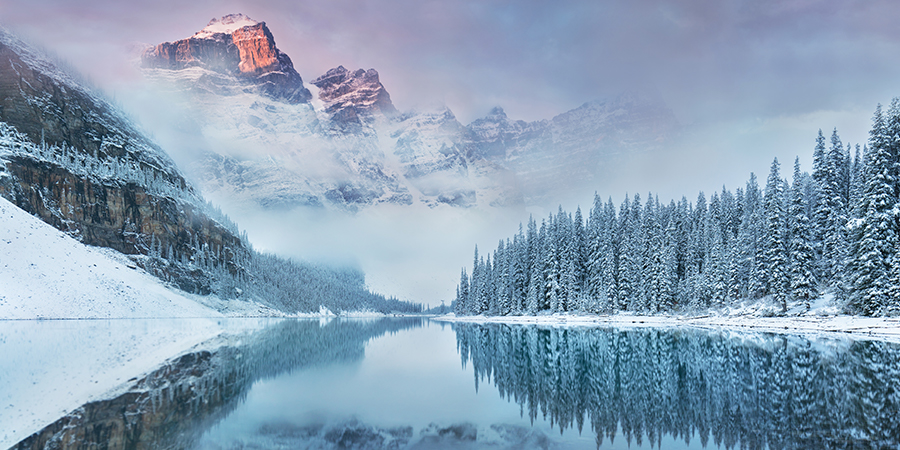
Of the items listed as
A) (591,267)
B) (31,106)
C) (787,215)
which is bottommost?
(591,267)

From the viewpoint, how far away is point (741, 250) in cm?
6294

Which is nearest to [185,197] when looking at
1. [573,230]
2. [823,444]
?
[573,230]

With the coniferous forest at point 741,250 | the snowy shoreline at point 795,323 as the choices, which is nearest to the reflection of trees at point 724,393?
the snowy shoreline at point 795,323

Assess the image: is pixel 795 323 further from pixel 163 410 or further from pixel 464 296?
pixel 464 296

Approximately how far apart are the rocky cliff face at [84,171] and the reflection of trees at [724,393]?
11568 centimetres

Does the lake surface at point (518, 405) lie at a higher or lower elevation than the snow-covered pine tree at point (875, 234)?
lower

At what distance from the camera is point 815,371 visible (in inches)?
723

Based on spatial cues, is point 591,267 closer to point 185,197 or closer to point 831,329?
point 831,329

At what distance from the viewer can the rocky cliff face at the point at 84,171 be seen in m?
100

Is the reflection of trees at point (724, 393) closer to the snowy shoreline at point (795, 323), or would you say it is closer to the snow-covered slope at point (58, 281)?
the snowy shoreline at point (795, 323)

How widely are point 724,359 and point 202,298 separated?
126m

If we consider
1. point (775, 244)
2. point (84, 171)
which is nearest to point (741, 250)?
point (775, 244)

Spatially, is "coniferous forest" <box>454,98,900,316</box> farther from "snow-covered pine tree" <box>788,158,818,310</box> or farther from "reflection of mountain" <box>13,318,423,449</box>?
"reflection of mountain" <box>13,318,423,449</box>

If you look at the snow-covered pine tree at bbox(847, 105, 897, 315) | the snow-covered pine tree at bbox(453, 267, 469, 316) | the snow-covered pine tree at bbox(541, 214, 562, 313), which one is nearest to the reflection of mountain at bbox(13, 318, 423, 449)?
the snow-covered pine tree at bbox(847, 105, 897, 315)
